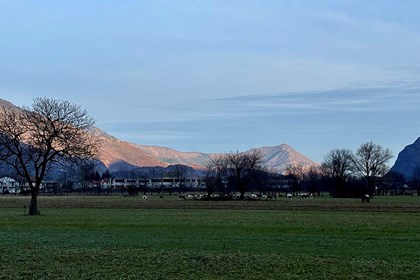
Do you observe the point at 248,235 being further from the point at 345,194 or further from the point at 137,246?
the point at 345,194

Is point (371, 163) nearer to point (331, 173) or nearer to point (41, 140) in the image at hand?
point (331, 173)

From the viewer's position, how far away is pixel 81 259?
20.1 m

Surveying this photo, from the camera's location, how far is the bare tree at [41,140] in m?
57.6

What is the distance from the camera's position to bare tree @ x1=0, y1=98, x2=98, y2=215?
57562 mm

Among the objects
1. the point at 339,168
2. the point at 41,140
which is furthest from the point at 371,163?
the point at 41,140

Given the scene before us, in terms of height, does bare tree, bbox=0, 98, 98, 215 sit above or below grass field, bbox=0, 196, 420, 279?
above

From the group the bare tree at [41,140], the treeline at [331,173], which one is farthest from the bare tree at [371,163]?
the bare tree at [41,140]

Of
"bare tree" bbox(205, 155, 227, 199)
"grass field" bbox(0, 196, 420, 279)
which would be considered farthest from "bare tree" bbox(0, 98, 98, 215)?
"bare tree" bbox(205, 155, 227, 199)

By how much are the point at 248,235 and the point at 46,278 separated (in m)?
16.4

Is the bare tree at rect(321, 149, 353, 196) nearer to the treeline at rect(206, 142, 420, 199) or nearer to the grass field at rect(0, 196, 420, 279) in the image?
the treeline at rect(206, 142, 420, 199)

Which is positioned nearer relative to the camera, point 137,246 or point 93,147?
point 137,246

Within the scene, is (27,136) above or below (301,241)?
above

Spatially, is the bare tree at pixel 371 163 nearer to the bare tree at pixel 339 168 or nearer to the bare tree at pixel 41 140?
Result: the bare tree at pixel 339 168

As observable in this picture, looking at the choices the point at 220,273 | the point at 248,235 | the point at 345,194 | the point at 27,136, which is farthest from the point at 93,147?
the point at 345,194
